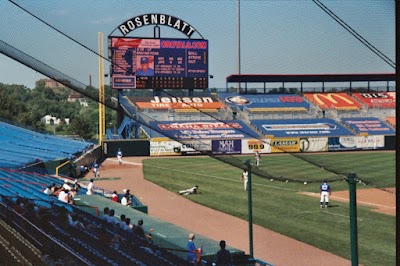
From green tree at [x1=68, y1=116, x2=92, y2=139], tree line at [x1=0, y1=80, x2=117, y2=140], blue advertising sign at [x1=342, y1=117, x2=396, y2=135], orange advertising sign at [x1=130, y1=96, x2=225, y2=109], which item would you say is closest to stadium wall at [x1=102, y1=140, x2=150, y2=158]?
orange advertising sign at [x1=130, y1=96, x2=225, y2=109]

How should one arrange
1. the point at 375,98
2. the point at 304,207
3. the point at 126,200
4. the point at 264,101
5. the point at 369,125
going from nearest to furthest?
the point at 126,200 < the point at 304,207 < the point at 369,125 < the point at 264,101 < the point at 375,98

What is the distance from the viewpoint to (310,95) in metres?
48.9

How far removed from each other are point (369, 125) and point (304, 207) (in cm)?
2867

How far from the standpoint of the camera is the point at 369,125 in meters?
43.3

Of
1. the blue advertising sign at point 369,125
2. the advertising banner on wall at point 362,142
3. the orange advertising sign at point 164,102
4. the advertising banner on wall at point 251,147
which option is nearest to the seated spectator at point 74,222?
the advertising banner on wall at point 251,147

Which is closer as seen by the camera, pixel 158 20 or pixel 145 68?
pixel 158 20

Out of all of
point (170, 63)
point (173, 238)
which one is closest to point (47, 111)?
point (170, 63)

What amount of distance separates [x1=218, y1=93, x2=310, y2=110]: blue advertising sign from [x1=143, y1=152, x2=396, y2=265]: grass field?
18246mm

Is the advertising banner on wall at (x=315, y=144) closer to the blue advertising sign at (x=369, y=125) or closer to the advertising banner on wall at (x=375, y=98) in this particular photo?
the blue advertising sign at (x=369, y=125)

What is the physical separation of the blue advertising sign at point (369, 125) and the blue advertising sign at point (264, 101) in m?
4.24

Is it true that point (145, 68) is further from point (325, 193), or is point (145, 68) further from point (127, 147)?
point (325, 193)

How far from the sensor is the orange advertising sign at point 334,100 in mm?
47062

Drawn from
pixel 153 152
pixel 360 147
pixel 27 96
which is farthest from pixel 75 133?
pixel 27 96

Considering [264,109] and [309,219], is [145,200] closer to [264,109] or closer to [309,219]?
[309,219]
